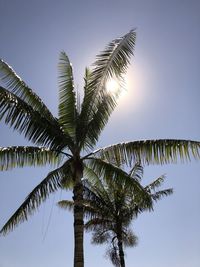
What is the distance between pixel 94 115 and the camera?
43.9ft

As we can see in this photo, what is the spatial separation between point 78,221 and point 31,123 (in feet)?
11.3

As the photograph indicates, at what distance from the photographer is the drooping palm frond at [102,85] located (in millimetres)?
12844

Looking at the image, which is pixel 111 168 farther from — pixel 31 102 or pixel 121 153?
pixel 31 102

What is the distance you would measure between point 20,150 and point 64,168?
1.55 metres

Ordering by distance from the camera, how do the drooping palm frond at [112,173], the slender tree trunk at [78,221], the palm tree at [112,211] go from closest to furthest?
the slender tree trunk at [78,221] → the drooping palm frond at [112,173] → the palm tree at [112,211]

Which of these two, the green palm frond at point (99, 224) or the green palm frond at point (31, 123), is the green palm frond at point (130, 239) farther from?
the green palm frond at point (31, 123)

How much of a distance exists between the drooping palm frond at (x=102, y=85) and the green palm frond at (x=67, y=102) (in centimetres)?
38

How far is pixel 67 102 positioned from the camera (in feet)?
44.2

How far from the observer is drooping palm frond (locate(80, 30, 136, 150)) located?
12.8 meters

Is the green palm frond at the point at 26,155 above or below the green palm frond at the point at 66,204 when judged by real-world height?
above

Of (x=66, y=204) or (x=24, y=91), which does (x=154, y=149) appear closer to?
(x=24, y=91)

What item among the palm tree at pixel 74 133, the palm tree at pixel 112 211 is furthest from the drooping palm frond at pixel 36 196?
the palm tree at pixel 112 211

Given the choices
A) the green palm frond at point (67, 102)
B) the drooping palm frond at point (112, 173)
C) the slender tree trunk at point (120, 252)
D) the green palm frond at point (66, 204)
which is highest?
the green palm frond at point (67, 102)

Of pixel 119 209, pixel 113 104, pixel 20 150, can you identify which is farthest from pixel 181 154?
pixel 119 209
